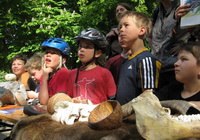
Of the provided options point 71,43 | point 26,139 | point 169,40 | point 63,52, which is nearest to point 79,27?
point 71,43

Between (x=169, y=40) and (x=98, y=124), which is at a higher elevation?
(x=169, y=40)

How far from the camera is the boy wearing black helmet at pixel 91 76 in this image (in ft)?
9.09

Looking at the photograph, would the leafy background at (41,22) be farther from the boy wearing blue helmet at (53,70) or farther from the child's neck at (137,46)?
the child's neck at (137,46)

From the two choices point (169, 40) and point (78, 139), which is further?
point (169, 40)

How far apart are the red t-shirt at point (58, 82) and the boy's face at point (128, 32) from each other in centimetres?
80

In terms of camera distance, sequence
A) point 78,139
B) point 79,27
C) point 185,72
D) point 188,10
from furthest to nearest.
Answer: point 79,27 → point 188,10 → point 185,72 → point 78,139

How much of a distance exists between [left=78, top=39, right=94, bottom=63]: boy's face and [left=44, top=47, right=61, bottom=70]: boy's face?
465mm

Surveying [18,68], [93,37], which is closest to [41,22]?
[18,68]

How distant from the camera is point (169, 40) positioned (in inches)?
107

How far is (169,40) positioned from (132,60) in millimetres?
422

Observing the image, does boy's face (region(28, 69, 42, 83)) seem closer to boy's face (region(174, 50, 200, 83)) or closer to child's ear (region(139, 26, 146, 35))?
child's ear (region(139, 26, 146, 35))

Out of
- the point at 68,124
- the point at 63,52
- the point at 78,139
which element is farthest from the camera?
the point at 63,52

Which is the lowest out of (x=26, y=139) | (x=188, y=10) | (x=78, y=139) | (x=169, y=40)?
(x=26, y=139)

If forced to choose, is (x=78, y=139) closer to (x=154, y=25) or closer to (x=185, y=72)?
(x=185, y=72)
